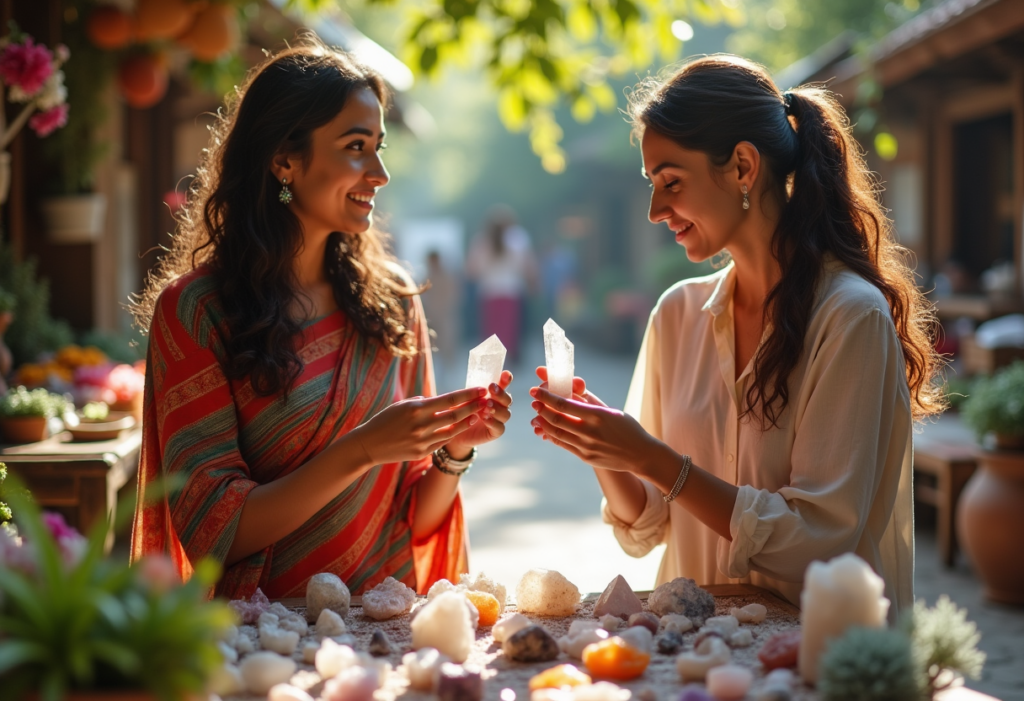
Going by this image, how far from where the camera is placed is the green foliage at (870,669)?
1396 millimetres

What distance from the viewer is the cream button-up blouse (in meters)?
2.16

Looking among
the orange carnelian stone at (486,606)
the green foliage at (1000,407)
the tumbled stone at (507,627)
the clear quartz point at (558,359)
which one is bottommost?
the tumbled stone at (507,627)

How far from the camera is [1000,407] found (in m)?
5.42

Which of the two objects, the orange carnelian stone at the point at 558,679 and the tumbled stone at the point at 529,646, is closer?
the orange carnelian stone at the point at 558,679

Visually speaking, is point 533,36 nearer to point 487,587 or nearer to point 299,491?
point 299,491

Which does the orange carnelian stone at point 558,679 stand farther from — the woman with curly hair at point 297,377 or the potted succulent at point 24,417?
the potted succulent at point 24,417

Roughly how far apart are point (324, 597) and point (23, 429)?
2338 millimetres

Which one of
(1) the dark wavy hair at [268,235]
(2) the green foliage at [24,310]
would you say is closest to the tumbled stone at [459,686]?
(1) the dark wavy hair at [268,235]

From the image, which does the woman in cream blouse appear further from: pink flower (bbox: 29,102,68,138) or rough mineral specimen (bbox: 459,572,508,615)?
pink flower (bbox: 29,102,68,138)

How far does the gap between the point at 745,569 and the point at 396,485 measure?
39.9 inches

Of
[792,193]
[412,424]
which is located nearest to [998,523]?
[792,193]

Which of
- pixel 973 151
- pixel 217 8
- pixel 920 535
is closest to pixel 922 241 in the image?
pixel 973 151

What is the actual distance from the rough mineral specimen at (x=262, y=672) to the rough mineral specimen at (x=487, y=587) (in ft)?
1.79

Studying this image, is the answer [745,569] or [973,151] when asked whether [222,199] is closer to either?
[745,569]
